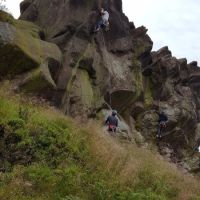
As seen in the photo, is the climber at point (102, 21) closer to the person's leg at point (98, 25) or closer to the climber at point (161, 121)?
the person's leg at point (98, 25)

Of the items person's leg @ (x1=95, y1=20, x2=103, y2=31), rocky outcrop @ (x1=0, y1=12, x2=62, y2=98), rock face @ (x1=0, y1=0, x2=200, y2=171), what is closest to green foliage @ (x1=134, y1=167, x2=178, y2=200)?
rocky outcrop @ (x1=0, y1=12, x2=62, y2=98)

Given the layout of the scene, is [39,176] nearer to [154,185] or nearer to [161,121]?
[154,185]

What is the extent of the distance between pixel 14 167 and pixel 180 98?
34.3 meters

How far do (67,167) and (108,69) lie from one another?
19.9m

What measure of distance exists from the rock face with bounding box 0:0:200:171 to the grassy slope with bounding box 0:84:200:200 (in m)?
8.24

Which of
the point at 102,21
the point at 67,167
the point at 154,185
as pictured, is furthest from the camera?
the point at 102,21

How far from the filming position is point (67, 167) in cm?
1406

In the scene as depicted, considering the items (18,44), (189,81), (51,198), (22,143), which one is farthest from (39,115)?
(189,81)

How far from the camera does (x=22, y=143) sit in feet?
46.9

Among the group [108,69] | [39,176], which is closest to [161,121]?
[108,69]

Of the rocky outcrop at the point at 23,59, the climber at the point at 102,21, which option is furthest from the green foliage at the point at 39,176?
the climber at the point at 102,21

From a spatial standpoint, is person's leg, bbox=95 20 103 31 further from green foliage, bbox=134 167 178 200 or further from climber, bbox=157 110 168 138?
green foliage, bbox=134 167 178 200

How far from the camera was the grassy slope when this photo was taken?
40.8ft

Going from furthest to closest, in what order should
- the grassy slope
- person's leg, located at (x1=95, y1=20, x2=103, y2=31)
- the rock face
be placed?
person's leg, located at (x1=95, y1=20, x2=103, y2=31)
the rock face
the grassy slope
